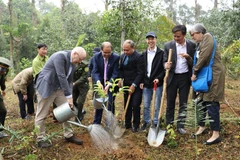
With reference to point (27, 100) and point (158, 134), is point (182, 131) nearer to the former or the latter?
point (158, 134)

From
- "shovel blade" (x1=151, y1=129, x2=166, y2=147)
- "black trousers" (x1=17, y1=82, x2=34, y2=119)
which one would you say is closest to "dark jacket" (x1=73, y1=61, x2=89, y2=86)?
"black trousers" (x1=17, y1=82, x2=34, y2=119)

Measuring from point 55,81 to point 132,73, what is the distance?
4.48ft

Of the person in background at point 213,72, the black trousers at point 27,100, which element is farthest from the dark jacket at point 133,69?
the black trousers at point 27,100

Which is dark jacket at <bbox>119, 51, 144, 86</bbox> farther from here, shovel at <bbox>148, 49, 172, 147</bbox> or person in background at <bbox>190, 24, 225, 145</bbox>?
person in background at <bbox>190, 24, 225, 145</bbox>

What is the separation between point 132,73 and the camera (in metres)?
4.37

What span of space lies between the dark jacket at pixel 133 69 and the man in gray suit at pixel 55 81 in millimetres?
974

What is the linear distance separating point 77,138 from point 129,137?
886mm

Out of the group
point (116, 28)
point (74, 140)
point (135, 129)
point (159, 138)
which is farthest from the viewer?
point (116, 28)

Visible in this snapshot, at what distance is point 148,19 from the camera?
29.1 feet

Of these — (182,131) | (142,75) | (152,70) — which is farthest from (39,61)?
(182,131)

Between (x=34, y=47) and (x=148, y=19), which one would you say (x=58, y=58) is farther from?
(x=34, y=47)

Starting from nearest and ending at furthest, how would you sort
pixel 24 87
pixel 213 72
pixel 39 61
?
pixel 213 72
pixel 39 61
pixel 24 87

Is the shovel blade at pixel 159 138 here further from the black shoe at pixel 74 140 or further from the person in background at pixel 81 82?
the person in background at pixel 81 82

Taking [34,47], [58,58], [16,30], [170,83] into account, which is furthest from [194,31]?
[34,47]
